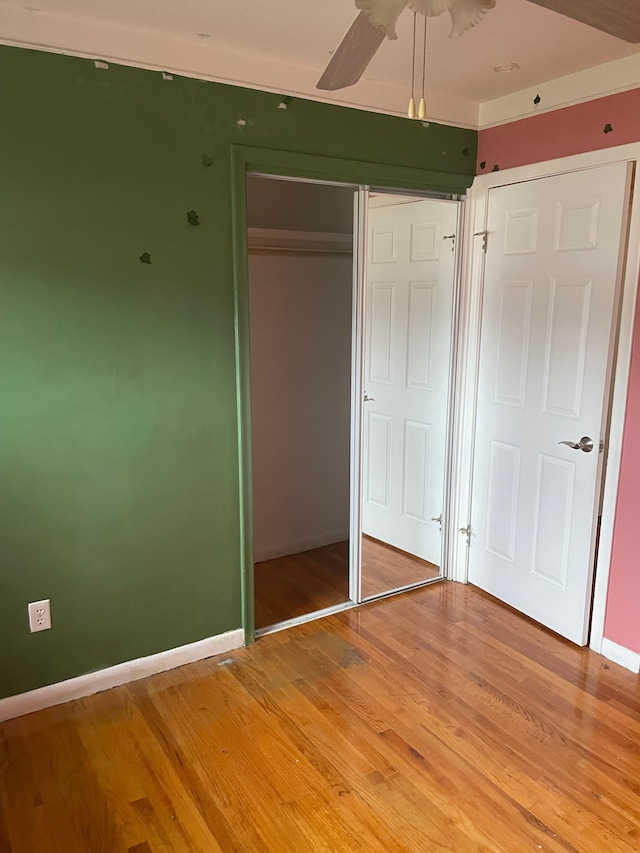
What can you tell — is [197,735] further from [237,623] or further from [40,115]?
[40,115]

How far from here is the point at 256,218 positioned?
3566 mm

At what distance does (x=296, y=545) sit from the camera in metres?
3.99

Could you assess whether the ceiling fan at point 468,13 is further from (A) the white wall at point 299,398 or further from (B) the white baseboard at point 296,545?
(B) the white baseboard at point 296,545

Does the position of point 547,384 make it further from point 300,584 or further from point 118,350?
point 118,350

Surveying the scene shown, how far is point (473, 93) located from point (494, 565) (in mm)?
2264

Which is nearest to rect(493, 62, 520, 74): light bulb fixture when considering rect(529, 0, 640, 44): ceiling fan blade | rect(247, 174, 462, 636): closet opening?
rect(247, 174, 462, 636): closet opening

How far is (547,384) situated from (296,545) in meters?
1.83

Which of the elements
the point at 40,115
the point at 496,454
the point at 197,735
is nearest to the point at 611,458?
the point at 496,454

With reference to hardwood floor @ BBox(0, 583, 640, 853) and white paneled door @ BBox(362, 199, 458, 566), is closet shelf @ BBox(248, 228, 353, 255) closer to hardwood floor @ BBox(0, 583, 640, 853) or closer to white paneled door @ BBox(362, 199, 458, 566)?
white paneled door @ BBox(362, 199, 458, 566)

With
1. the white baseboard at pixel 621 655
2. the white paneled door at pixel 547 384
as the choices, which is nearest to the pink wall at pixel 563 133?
the white paneled door at pixel 547 384

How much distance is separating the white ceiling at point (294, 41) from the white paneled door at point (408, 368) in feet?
2.32

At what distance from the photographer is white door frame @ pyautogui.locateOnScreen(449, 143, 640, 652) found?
257 cm

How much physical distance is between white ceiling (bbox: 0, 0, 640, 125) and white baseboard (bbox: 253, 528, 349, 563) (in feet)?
7.97

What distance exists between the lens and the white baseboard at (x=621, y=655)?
8.91ft
